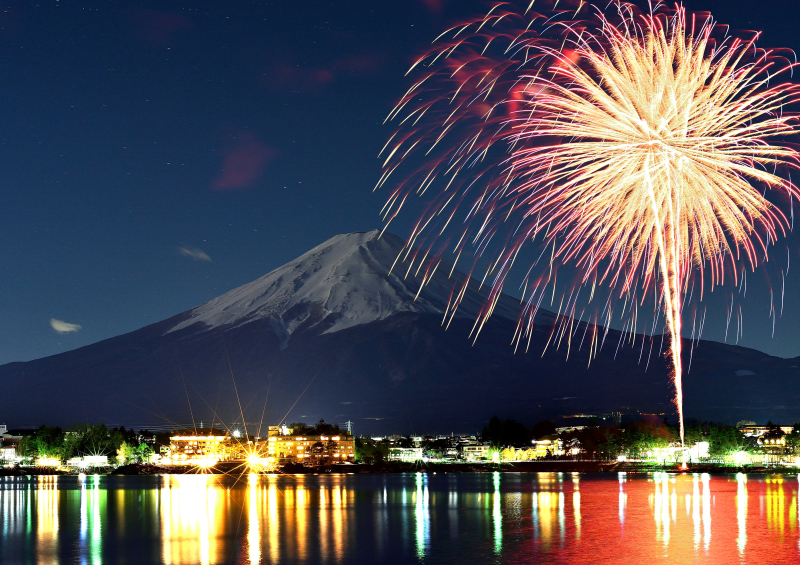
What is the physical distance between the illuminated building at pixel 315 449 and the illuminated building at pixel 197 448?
1435 cm

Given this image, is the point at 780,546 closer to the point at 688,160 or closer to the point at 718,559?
the point at 718,559

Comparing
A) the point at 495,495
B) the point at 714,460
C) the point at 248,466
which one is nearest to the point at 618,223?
the point at 495,495

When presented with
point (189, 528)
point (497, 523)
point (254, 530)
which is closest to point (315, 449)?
point (189, 528)

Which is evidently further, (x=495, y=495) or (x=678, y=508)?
(x=495, y=495)

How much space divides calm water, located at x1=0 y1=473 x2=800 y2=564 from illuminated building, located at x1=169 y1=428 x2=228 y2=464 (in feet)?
388

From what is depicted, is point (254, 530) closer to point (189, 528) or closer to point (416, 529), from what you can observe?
point (189, 528)

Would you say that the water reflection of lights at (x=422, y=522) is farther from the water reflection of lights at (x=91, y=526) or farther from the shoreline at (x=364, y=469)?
the shoreline at (x=364, y=469)

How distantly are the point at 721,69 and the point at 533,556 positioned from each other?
17.6 meters

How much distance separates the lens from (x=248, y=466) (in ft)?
576

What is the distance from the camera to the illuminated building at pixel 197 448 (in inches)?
7490

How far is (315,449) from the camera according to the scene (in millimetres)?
177000

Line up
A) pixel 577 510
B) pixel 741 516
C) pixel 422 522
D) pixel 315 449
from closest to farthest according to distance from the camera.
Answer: pixel 741 516 → pixel 422 522 → pixel 577 510 → pixel 315 449

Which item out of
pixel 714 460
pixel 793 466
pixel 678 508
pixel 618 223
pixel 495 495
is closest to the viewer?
pixel 618 223

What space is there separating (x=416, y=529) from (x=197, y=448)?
15240cm
